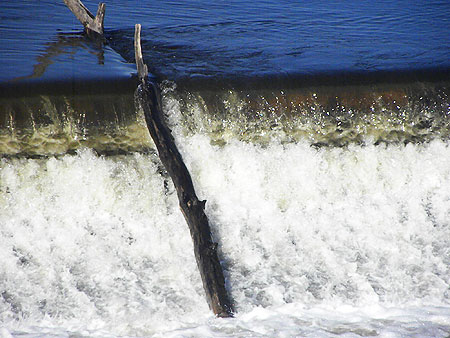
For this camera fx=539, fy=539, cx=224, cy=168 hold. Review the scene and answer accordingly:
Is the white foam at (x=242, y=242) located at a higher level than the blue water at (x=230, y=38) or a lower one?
lower

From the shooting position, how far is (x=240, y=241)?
16.1 feet

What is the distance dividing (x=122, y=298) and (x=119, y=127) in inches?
60.6

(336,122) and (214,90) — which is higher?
(214,90)

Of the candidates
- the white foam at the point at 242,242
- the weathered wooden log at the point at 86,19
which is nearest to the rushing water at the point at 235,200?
the white foam at the point at 242,242

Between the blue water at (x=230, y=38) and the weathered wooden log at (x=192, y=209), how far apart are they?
3.24ft

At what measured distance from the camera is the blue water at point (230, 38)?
19.6 ft

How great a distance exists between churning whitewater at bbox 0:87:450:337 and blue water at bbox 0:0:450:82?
1.14m

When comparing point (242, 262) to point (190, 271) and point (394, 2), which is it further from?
point (394, 2)

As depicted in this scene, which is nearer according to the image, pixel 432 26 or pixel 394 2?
pixel 432 26

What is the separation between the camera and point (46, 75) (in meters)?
5.42

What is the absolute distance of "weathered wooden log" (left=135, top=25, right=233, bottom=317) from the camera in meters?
4.22

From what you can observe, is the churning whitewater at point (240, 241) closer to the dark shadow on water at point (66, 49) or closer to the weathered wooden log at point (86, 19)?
the dark shadow on water at point (66, 49)

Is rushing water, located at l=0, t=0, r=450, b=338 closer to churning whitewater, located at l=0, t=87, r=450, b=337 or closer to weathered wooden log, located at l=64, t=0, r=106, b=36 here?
churning whitewater, located at l=0, t=87, r=450, b=337

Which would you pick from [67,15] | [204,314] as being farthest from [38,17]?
[204,314]
